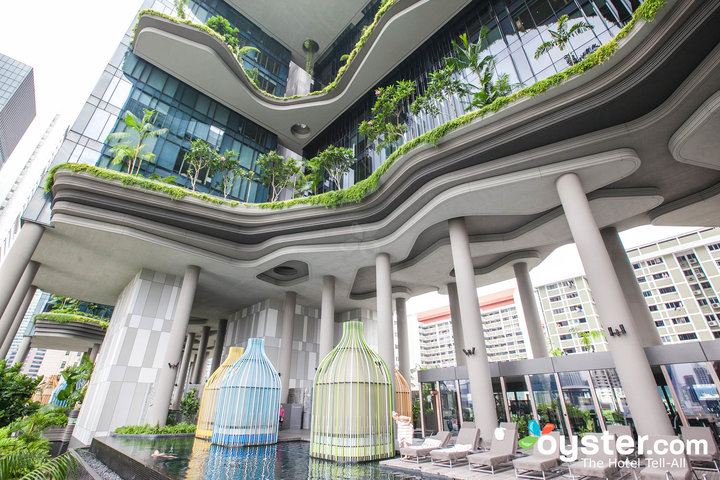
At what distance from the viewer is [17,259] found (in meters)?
15.1

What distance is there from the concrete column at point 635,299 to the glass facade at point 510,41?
28.9ft

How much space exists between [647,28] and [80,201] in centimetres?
2260

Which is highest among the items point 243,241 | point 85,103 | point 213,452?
point 85,103

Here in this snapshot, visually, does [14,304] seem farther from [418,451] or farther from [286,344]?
[418,451]

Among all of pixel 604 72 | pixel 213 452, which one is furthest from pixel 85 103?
pixel 604 72

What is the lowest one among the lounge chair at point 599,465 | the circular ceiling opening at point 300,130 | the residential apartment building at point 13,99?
the lounge chair at point 599,465

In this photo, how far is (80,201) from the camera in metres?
16.2

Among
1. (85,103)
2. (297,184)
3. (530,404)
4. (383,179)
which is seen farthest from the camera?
(297,184)

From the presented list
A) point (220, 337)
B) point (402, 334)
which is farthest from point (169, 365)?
point (402, 334)

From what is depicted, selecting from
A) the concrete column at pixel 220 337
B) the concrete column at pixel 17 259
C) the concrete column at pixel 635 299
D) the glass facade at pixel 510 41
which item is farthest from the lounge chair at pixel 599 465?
the concrete column at pixel 220 337

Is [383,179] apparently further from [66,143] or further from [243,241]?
[66,143]

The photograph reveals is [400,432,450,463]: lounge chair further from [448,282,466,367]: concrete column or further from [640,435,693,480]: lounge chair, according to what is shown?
Result: [448,282,466,367]: concrete column

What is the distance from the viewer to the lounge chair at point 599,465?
20.8 feet

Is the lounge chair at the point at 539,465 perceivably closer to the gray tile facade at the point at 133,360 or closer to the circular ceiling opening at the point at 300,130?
the gray tile facade at the point at 133,360
